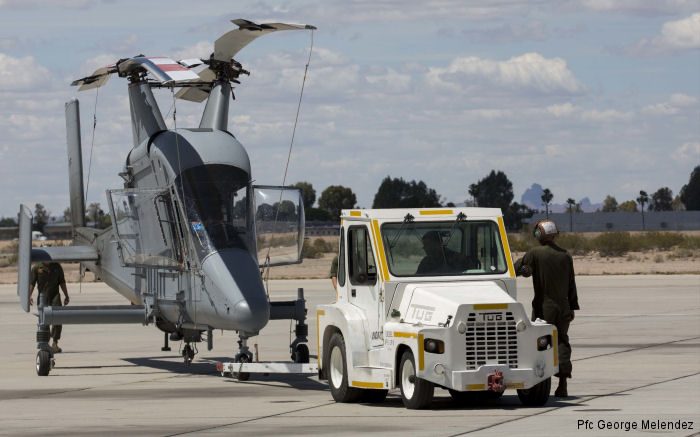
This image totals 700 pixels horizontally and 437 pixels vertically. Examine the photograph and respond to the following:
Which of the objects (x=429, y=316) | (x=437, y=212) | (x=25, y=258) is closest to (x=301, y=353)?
(x=25, y=258)

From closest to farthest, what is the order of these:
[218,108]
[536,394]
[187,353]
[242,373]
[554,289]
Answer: [536,394] → [554,289] → [242,373] → [187,353] → [218,108]

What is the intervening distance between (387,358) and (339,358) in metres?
1.15

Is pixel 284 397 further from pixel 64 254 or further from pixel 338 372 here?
pixel 64 254

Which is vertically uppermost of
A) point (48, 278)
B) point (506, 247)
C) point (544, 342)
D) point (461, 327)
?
point (506, 247)

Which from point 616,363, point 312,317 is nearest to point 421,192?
point 312,317

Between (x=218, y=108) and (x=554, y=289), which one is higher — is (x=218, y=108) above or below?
above

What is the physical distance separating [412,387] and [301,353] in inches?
212

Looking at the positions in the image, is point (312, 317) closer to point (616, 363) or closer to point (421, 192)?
point (616, 363)

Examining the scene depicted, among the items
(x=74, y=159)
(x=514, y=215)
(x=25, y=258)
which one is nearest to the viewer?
(x=25, y=258)

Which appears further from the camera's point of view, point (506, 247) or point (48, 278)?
point (48, 278)

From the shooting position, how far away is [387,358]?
14.5 meters

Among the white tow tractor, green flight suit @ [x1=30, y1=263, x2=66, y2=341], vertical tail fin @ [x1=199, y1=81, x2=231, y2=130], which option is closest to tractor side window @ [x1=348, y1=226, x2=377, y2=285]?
the white tow tractor

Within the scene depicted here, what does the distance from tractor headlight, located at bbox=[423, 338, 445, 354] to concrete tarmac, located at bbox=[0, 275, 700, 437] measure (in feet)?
2.35

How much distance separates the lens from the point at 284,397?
16.3 meters
